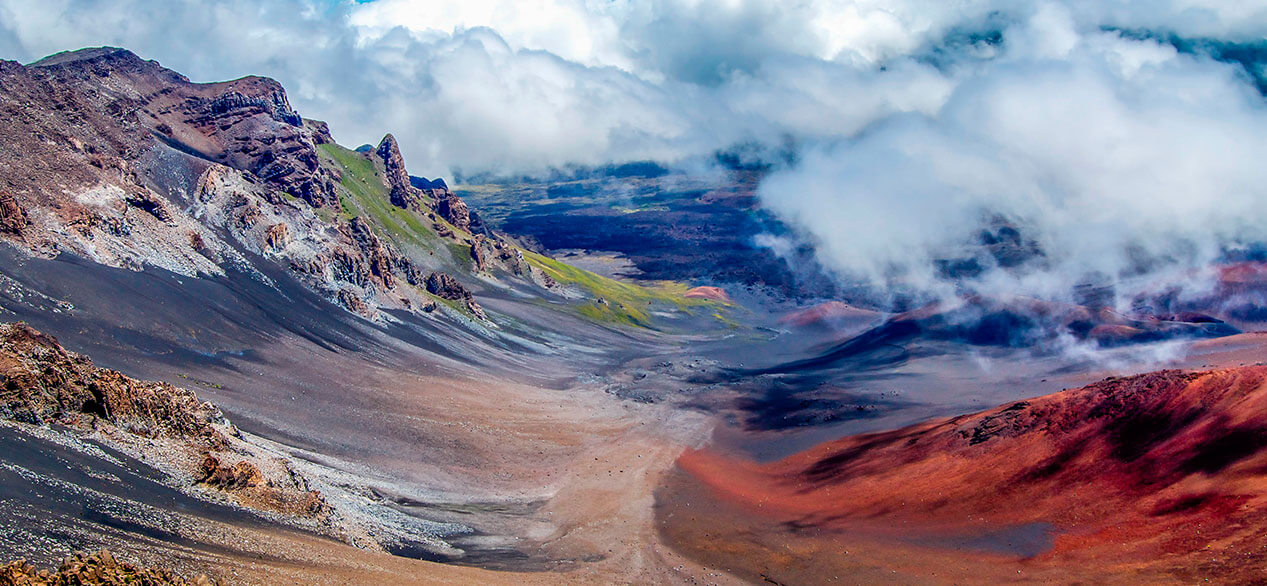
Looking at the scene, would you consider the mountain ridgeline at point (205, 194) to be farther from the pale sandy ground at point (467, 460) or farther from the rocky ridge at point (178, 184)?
the pale sandy ground at point (467, 460)

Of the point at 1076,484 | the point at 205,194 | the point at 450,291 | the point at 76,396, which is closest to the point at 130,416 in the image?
the point at 76,396

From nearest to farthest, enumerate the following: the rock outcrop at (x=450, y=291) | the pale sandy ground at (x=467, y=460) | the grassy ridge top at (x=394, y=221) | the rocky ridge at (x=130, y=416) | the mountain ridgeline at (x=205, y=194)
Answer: the pale sandy ground at (x=467, y=460) < the rocky ridge at (x=130, y=416) < the mountain ridgeline at (x=205, y=194) < the rock outcrop at (x=450, y=291) < the grassy ridge top at (x=394, y=221)

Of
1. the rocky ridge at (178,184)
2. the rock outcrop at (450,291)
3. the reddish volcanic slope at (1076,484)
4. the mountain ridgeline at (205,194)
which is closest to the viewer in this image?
the reddish volcanic slope at (1076,484)

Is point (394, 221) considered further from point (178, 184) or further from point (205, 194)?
point (178, 184)

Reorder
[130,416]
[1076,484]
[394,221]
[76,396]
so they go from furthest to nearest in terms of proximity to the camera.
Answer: [394,221] < [1076,484] < [130,416] < [76,396]

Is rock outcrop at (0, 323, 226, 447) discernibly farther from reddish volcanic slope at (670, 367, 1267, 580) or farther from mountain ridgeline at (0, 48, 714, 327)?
reddish volcanic slope at (670, 367, 1267, 580)

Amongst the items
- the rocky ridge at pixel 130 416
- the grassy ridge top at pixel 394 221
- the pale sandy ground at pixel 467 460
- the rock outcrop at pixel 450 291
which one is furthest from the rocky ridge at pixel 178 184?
the rocky ridge at pixel 130 416

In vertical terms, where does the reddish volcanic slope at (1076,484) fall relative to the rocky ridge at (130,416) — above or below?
below

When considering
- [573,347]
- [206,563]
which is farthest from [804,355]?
[206,563]
